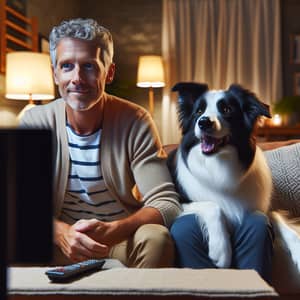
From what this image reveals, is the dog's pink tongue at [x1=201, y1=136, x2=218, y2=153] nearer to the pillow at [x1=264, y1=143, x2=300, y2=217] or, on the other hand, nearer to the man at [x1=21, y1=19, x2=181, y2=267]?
the man at [x1=21, y1=19, x2=181, y2=267]

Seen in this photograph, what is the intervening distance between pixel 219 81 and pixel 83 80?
3.38 meters

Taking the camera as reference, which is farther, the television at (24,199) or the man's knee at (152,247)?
the man's knee at (152,247)

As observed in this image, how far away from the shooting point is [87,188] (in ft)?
4.74

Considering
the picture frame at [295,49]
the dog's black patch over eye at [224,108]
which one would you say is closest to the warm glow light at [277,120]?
the picture frame at [295,49]

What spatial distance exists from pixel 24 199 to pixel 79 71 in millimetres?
861

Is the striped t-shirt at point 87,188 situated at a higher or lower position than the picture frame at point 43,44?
lower

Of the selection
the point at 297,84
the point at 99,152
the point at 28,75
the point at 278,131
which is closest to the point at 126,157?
the point at 99,152

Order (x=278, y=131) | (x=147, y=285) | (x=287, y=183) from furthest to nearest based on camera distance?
(x=278, y=131) → (x=287, y=183) → (x=147, y=285)

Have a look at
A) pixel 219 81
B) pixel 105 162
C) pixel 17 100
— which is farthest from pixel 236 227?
pixel 219 81

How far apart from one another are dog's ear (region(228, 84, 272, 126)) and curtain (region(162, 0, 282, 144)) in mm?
3177

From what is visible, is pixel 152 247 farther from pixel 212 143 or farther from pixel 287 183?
pixel 287 183

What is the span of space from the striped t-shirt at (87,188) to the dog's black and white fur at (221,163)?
228 millimetres

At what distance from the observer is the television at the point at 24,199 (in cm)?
60

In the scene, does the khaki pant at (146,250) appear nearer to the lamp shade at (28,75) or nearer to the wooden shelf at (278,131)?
the lamp shade at (28,75)
